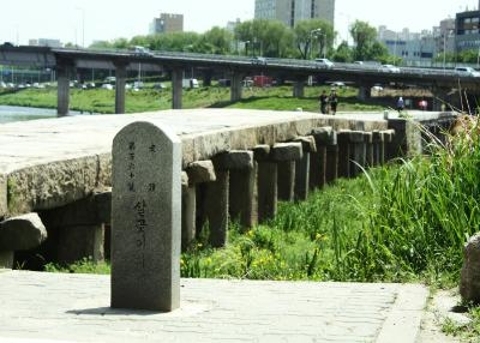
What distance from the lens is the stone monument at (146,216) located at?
7.39m

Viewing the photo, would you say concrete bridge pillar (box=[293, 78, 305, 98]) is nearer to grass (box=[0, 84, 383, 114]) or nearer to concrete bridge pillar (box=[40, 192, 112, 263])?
grass (box=[0, 84, 383, 114])

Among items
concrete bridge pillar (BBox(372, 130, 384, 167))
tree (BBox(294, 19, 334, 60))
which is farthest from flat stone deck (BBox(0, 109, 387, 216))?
tree (BBox(294, 19, 334, 60))

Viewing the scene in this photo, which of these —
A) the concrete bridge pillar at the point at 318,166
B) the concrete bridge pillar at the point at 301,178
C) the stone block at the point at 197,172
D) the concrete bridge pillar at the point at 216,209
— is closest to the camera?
the stone block at the point at 197,172

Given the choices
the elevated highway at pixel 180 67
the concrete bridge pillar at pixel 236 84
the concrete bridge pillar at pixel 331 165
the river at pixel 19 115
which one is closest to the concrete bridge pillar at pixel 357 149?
the concrete bridge pillar at pixel 331 165

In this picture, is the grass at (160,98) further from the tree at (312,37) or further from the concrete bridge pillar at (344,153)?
the concrete bridge pillar at (344,153)

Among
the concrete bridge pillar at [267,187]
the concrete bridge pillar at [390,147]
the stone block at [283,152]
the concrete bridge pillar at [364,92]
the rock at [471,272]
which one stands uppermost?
the rock at [471,272]

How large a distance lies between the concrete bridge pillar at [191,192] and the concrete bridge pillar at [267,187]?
16.7 feet

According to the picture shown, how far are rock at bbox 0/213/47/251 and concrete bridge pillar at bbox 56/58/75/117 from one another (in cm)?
10602

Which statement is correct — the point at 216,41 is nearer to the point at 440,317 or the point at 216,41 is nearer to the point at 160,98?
the point at 160,98

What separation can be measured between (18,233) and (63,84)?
110m

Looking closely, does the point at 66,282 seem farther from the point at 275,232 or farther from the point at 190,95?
the point at 190,95

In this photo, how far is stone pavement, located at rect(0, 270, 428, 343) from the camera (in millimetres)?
6453

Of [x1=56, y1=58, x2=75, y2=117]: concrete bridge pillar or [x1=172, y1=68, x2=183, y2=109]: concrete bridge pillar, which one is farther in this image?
[x1=172, y1=68, x2=183, y2=109]: concrete bridge pillar

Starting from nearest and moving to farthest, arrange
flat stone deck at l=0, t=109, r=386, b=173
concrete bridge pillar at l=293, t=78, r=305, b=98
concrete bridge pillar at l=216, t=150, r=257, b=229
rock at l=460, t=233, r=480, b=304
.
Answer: rock at l=460, t=233, r=480, b=304 < flat stone deck at l=0, t=109, r=386, b=173 < concrete bridge pillar at l=216, t=150, r=257, b=229 < concrete bridge pillar at l=293, t=78, r=305, b=98
